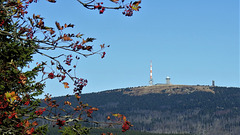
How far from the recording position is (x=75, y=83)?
9445 millimetres

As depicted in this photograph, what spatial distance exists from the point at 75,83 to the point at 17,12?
99.8 inches

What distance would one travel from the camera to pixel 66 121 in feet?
28.1

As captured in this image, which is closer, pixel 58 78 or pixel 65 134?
pixel 58 78

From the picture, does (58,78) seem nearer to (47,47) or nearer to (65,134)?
(47,47)

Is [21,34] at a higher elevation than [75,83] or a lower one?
higher

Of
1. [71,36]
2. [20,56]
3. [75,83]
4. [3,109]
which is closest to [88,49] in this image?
[71,36]

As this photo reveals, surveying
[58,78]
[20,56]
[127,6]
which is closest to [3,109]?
[58,78]

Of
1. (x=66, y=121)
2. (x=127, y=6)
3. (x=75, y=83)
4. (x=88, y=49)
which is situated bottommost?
(x=66, y=121)

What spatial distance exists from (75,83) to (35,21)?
193 cm

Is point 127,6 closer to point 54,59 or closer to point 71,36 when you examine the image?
point 71,36

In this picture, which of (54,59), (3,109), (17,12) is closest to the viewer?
(54,59)

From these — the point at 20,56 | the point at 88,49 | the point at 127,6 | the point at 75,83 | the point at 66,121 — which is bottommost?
the point at 66,121

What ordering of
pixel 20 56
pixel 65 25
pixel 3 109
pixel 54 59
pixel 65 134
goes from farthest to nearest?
pixel 65 134, pixel 20 56, pixel 3 109, pixel 54 59, pixel 65 25

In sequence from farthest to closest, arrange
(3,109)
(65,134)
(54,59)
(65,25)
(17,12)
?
(65,134) → (17,12) → (3,109) → (54,59) → (65,25)
